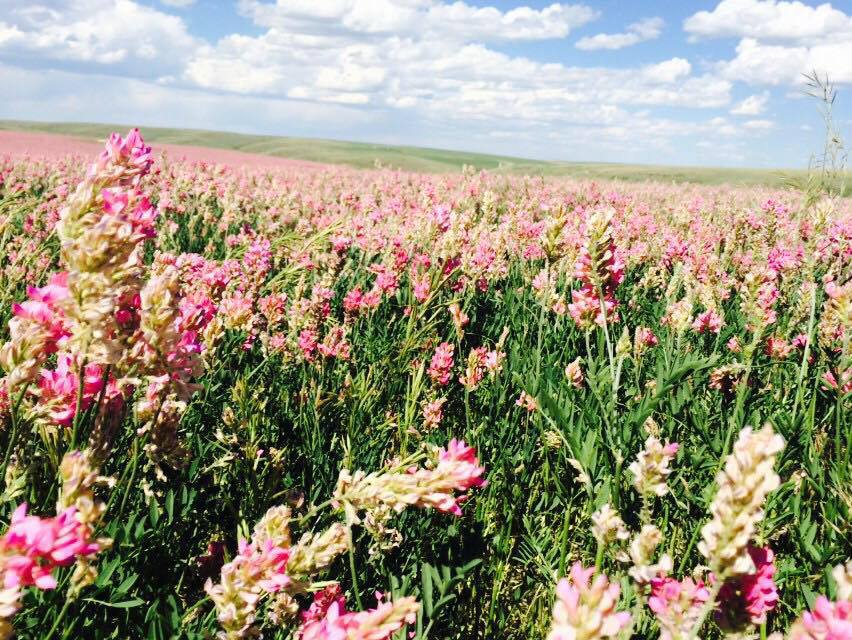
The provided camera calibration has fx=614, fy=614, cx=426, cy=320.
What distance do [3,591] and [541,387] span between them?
2377 millimetres

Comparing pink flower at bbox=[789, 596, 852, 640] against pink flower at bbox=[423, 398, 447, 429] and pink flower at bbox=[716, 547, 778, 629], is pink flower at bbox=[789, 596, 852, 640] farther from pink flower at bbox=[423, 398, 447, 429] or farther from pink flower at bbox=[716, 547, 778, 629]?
pink flower at bbox=[423, 398, 447, 429]

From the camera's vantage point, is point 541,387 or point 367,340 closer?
point 541,387

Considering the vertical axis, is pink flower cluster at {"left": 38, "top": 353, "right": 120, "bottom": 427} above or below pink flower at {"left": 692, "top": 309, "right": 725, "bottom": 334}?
above

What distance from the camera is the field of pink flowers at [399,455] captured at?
1.09 metres

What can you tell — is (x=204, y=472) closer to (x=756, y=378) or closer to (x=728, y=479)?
(x=728, y=479)

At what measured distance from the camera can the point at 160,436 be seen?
66.0 inches

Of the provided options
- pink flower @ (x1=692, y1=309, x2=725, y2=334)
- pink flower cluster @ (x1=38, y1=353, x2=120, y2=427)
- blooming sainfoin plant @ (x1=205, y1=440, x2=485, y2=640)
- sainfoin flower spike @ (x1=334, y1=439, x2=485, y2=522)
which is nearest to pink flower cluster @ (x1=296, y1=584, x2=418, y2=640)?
blooming sainfoin plant @ (x1=205, y1=440, x2=485, y2=640)

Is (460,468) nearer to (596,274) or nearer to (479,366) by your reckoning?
(596,274)

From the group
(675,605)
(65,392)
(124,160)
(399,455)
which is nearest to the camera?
(675,605)

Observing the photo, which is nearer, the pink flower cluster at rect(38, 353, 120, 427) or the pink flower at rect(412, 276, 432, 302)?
the pink flower cluster at rect(38, 353, 120, 427)

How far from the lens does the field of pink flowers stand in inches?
Result: 43.0

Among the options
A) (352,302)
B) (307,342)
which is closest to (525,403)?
(307,342)

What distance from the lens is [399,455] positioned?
2.61 meters

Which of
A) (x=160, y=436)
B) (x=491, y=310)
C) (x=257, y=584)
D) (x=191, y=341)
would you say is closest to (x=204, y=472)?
(x=160, y=436)
